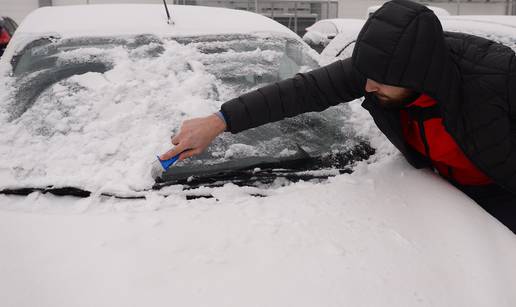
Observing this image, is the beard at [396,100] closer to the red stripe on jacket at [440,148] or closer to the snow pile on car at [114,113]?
the red stripe on jacket at [440,148]

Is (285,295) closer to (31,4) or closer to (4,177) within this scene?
(4,177)

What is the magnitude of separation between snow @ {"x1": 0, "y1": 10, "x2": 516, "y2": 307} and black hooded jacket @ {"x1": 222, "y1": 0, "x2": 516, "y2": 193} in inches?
7.0

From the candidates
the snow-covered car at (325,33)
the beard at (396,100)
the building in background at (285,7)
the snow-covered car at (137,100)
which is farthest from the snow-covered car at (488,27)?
the building in background at (285,7)

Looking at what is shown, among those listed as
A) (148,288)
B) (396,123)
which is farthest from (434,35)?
(148,288)

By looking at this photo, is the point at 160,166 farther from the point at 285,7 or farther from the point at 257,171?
the point at 285,7

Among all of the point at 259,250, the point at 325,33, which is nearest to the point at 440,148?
the point at 259,250

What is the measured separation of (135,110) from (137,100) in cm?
6

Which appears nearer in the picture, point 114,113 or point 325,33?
point 114,113

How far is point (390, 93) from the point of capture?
4.45 ft

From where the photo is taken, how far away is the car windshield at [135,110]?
1479 millimetres

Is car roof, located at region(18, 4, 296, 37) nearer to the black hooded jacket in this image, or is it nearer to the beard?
the black hooded jacket

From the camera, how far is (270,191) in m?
1.45

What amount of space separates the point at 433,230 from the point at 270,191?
0.53 m

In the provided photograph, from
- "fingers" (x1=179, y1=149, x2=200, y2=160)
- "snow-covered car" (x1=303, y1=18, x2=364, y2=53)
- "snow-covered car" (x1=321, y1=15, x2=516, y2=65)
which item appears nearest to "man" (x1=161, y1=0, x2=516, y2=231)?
"fingers" (x1=179, y1=149, x2=200, y2=160)
